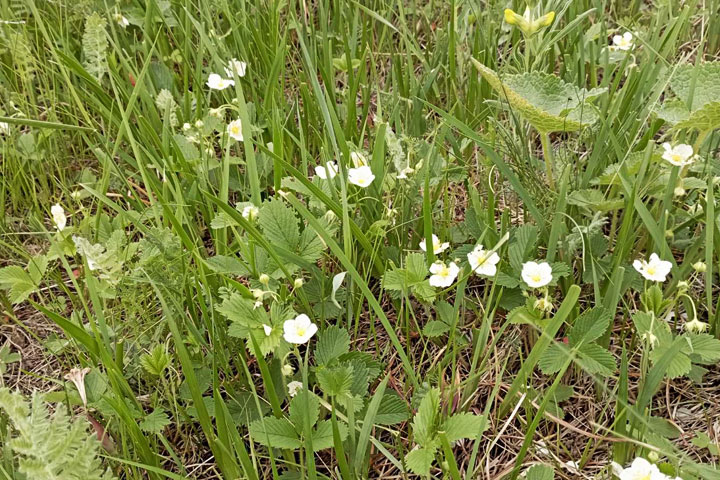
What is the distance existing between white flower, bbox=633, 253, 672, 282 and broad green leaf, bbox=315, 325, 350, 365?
0.63m

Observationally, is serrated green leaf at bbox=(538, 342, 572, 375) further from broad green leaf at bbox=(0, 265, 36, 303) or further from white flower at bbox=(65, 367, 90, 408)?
broad green leaf at bbox=(0, 265, 36, 303)

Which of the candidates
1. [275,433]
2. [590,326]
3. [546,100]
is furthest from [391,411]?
[546,100]

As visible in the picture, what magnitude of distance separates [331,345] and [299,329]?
0.32 feet

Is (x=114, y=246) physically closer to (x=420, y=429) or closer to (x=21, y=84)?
(x=420, y=429)

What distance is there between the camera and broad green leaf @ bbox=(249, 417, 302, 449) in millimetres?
1316

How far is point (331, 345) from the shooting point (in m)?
1.49

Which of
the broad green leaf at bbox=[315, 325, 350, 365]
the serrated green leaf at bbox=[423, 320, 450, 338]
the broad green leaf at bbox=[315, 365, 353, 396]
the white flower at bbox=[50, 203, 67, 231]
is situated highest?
the white flower at bbox=[50, 203, 67, 231]

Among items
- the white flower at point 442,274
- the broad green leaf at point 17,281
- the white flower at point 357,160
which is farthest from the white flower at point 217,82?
the white flower at point 442,274

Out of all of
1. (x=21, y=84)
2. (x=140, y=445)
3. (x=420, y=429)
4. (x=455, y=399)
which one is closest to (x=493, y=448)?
(x=455, y=399)

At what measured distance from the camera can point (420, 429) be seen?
4.17ft

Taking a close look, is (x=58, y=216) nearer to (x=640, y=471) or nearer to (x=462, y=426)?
(x=462, y=426)

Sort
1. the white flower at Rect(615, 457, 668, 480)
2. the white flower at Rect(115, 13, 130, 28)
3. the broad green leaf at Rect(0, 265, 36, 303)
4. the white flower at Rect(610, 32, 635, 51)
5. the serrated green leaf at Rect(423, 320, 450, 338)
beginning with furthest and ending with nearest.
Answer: the white flower at Rect(115, 13, 130, 28) < the white flower at Rect(610, 32, 635, 51) < the broad green leaf at Rect(0, 265, 36, 303) < the serrated green leaf at Rect(423, 320, 450, 338) < the white flower at Rect(615, 457, 668, 480)

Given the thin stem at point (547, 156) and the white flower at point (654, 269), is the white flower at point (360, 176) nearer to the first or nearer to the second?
the thin stem at point (547, 156)

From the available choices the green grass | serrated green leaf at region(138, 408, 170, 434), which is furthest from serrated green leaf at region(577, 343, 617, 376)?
serrated green leaf at region(138, 408, 170, 434)
